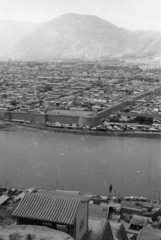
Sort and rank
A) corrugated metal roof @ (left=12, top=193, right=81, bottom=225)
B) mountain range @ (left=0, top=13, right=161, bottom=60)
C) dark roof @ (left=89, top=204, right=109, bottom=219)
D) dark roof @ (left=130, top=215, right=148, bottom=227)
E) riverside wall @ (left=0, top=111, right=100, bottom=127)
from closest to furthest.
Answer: corrugated metal roof @ (left=12, top=193, right=81, bottom=225) < dark roof @ (left=89, top=204, right=109, bottom=219) < dark roof @ (left=130, top=215, right=148, bottom=227) < riverside wall @ (left=0, top=111, right=100, bottom=127) < mountain range @ (left=0, top=13, right=161, bottom=60)

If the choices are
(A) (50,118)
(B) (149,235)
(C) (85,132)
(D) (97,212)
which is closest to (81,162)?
(C) (85,132)

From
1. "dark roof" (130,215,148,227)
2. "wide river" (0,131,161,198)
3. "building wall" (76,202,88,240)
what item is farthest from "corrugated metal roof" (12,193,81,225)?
"wide river" (0,131,161,198)

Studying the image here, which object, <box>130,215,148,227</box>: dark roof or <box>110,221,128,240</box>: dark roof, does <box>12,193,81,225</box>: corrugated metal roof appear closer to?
<box>110,221,128,240</box>: dark roof

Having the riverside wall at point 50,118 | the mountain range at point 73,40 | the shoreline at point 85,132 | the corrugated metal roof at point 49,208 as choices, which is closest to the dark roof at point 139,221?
the corrugated metal roof at point 49,208

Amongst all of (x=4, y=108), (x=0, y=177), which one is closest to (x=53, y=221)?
(x=0, y=177)

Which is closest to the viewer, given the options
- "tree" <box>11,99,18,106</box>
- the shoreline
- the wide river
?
the wide river
